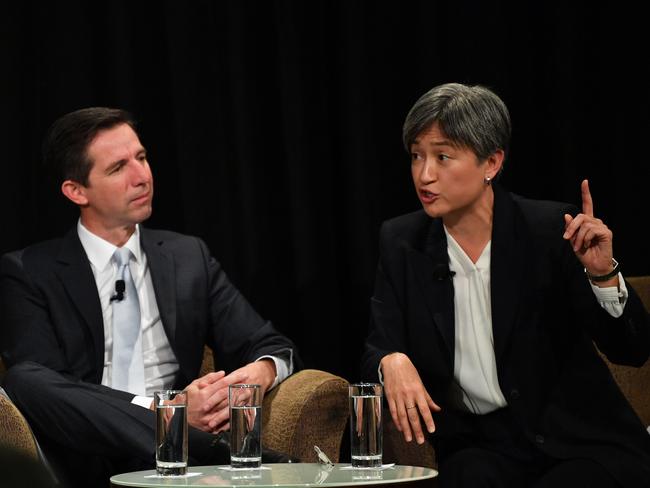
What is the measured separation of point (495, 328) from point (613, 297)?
12.5 inches

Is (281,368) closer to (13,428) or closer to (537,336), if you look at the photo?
(537,336)

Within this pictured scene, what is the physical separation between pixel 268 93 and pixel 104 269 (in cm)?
94

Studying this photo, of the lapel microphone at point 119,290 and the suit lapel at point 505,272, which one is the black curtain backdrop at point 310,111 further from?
the suit lapel at point 505,272

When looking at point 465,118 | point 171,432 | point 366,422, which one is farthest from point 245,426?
point 465,118

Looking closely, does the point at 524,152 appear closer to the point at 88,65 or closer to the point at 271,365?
the point at 271,365

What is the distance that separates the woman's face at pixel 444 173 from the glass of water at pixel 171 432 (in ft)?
3.02

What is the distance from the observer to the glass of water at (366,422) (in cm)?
197

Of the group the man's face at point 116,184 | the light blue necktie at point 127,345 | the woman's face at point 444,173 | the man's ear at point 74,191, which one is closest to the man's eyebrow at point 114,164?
the man's face at point 116,184

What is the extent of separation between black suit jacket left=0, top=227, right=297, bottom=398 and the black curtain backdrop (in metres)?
0.35

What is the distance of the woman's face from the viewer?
2510 mm

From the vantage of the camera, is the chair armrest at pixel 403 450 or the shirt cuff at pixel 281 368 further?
the shirt cuff at pixel 281 368

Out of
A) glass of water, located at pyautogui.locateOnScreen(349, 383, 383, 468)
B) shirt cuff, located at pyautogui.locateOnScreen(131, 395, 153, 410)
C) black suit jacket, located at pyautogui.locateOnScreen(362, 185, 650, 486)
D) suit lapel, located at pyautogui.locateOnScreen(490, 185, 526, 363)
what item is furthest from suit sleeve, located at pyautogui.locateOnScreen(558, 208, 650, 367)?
shirt cuff, located at pyautogui.locateOnScreen(131, 395, 153, 410)

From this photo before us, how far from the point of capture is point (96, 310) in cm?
288

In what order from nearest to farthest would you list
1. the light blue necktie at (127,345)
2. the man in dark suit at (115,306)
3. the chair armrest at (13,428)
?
the chair armrest at (13,428) → the man in dark suit at (115,306) → the light blue necktie at (127,345)
